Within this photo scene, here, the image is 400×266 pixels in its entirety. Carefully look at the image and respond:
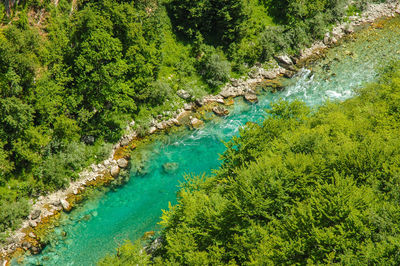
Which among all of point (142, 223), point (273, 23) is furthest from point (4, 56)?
point (273, 23)

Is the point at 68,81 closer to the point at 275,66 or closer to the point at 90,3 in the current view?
the point at 90,3

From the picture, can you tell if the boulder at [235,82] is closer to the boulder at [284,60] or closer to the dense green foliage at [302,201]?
the boulder at [284,60]

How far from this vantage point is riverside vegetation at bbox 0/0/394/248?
31.8 m

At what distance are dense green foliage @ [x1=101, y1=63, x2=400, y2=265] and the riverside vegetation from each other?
1453cm

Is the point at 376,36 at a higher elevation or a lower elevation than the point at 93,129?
lower

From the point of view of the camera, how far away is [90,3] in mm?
38219

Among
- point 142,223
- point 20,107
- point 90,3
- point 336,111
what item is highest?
point 90,3

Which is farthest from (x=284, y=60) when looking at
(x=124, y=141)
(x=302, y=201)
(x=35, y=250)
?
(x=35, y=250)

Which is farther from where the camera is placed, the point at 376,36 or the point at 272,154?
the point at 376,36

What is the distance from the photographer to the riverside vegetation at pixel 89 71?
104 feet

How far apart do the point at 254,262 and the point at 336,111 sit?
21.5m

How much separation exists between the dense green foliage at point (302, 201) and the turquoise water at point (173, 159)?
5622 mm

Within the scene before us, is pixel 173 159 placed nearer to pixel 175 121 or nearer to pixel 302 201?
pixel 175 121

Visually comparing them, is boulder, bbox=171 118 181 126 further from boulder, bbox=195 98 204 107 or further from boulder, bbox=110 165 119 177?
boulder, bbox=110 165 119 177
